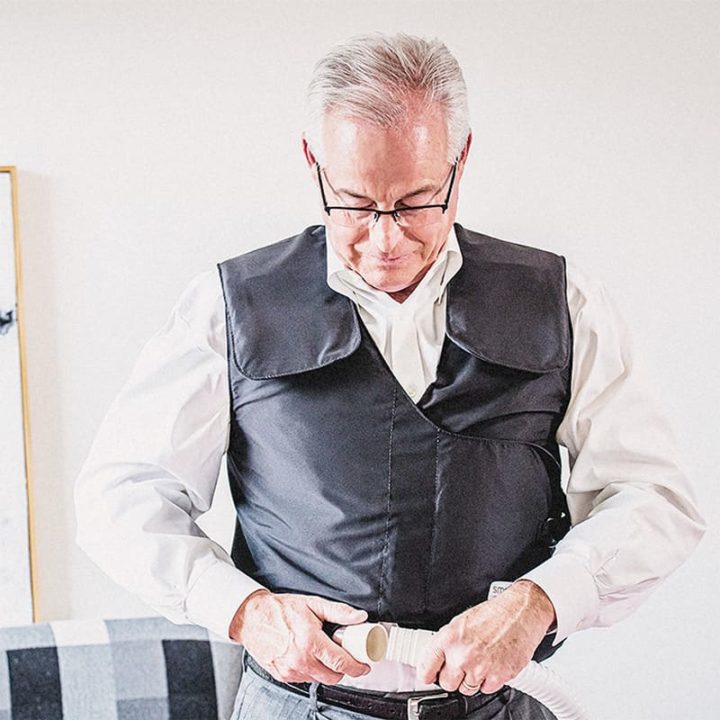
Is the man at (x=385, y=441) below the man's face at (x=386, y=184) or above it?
below

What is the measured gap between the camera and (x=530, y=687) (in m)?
1.41

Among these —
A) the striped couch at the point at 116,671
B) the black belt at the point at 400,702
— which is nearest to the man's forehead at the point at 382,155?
the black belt at the point at 400,702

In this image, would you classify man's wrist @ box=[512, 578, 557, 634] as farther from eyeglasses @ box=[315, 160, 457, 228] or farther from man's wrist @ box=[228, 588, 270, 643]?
eyeglasses @ box=[315, 160, 457, 228]

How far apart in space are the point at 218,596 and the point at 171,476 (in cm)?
17

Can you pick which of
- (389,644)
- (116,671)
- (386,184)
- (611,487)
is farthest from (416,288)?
(116,671)

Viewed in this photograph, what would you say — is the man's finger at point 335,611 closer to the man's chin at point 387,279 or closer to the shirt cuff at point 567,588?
the shirt cuff at point 567,588

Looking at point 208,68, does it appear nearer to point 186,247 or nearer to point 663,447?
point 186,247

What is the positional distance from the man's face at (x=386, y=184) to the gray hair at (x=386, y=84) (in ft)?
0.04

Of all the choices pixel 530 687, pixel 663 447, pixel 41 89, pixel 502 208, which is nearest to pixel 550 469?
pixel 663 447

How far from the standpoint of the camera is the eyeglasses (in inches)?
54.7

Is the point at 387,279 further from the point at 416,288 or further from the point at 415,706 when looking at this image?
the point at 415,706

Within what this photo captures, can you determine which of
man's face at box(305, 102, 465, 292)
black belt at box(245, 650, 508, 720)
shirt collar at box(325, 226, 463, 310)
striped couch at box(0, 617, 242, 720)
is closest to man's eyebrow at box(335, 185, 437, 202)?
man's face at box(305, 102, 465, 292)

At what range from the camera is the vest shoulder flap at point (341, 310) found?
1478mm

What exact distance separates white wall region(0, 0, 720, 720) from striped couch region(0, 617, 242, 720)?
7.8 inches
